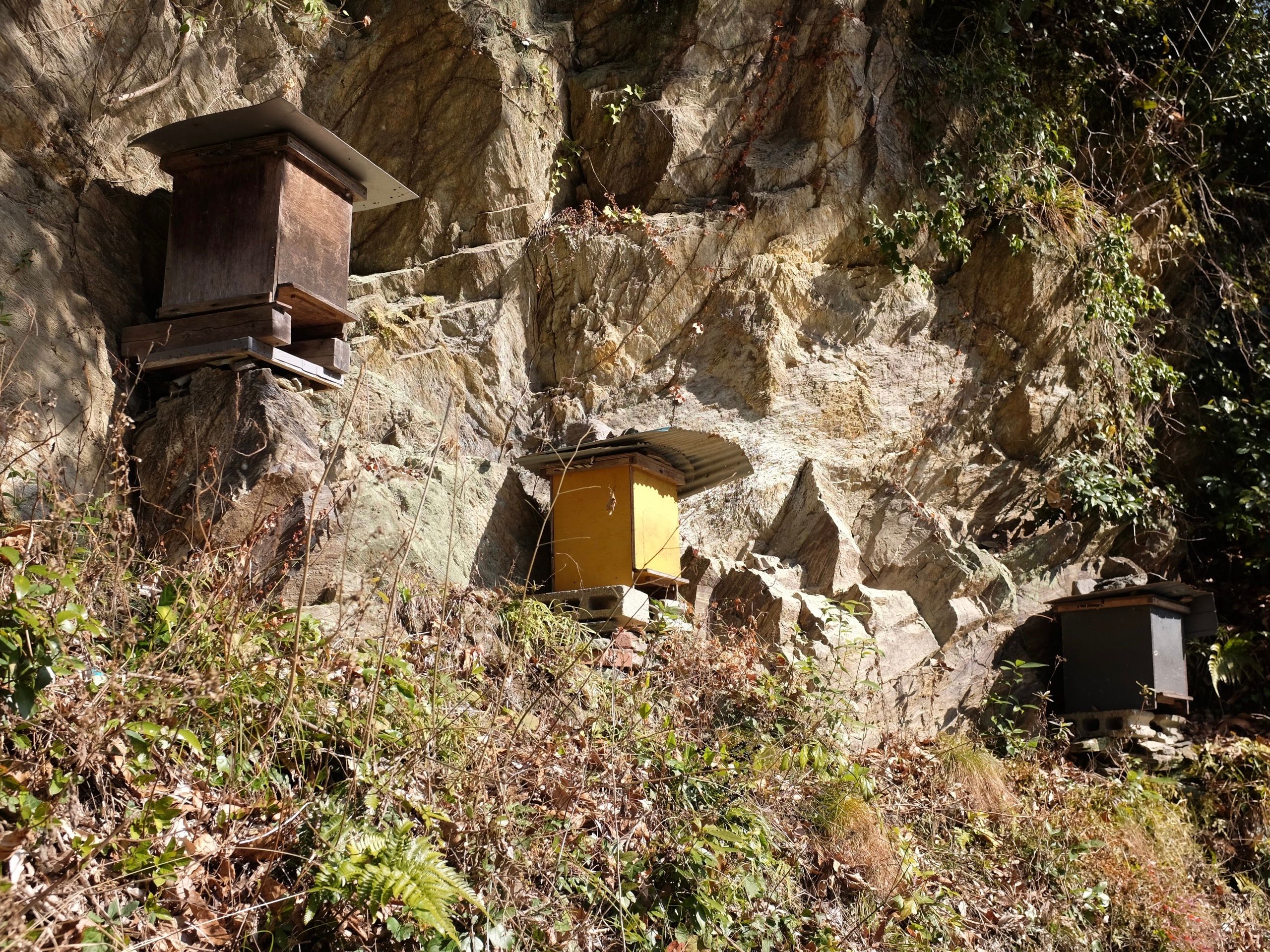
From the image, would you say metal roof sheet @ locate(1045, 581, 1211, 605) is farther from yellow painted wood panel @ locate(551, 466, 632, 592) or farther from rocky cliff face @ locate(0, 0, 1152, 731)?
yellow painted wood panel @ locate(551, 466, 632, 592)

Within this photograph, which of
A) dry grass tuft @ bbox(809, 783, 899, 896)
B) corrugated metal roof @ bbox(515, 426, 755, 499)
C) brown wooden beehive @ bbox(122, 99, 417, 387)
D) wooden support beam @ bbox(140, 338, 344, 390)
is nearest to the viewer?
dry grass tuft @ bbox(809, 783, 899, 896)

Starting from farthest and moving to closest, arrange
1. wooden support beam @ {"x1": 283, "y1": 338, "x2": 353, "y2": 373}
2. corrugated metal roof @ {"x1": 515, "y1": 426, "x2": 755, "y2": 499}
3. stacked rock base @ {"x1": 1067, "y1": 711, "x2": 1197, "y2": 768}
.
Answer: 1. stacked rock base @ {"x1": 1067, "y1": 711, "x2": 1197, "y2": 768}
2. corrugated metal roof @ {"x1": 515, "y1": 426, "x2": 755, "y2": 499}
3. wooden support beam @ {"x1": 283, "y1": 338, "x2": 353, "y2": 373}

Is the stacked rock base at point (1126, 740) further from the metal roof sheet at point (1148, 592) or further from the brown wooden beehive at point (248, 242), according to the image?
the brown wooden beehive at point (248, 242)

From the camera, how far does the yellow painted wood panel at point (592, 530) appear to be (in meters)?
6.91

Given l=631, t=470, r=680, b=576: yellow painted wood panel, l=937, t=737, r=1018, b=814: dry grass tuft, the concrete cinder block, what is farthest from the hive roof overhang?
the concrete cinder block

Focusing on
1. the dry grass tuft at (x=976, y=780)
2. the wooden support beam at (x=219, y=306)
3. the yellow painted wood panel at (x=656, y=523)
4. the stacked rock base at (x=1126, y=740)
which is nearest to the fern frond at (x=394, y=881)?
the yellow painted wood panel at (x=656, y=523)

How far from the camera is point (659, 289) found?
8727 mm

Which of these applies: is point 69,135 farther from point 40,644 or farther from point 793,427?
point 793,427

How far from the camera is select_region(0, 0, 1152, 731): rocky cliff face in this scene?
687 cm

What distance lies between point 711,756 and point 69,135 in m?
5.26

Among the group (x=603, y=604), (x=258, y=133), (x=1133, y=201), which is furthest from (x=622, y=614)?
(x=1133, y=201)

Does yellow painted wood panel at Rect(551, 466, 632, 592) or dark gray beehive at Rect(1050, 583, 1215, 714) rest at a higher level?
yellow painted wood panel at Rect(551, 466, 632, 592)

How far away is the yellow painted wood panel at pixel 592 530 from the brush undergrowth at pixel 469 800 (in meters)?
0.64

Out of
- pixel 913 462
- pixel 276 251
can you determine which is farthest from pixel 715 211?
pixel 276 251
